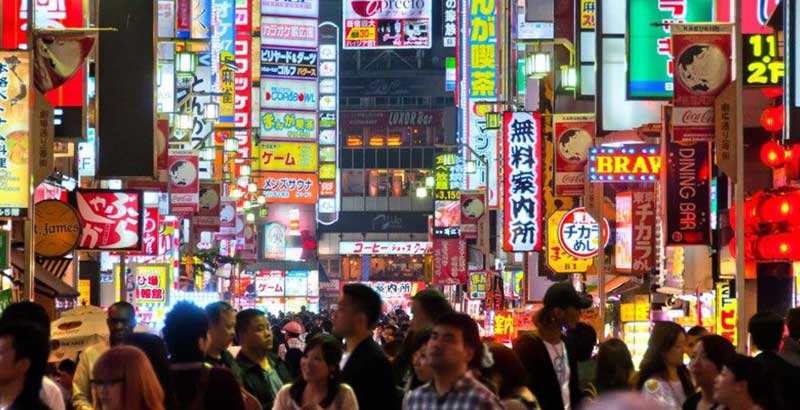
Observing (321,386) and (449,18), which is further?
(449,18)

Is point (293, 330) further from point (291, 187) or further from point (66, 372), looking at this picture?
point (291, 187)

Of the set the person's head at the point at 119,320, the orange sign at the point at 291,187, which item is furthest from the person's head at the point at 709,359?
the orange sign at the point at 291,187

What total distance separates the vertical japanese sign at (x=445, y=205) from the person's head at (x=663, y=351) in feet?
135

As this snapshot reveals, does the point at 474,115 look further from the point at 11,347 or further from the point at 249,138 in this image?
the point at 11,347

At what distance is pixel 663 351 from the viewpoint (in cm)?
943

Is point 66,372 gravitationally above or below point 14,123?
below

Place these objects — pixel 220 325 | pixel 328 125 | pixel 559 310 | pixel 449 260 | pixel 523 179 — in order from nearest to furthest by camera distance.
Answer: pixel 559 310 → pixel 220 325 → pixel 523 179 → pixel 449 260 → pixel 328 125

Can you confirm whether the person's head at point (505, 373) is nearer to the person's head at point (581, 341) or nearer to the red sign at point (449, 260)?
the person's head at point (581, 341)

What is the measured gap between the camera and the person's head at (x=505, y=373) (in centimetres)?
783

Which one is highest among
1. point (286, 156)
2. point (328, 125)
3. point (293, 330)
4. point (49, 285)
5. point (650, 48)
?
point (328, 125)

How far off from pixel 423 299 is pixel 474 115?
4423 centimetres

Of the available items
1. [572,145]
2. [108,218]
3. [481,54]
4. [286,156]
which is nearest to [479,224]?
[481,54]

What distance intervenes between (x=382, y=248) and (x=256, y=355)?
82.9 m

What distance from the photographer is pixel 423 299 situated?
9258mm
